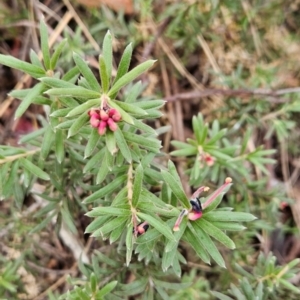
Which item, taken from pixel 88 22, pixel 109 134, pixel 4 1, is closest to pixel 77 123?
pixel 109 134

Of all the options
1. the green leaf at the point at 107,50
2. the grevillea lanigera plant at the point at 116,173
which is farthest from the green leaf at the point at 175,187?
the green leaf at the point at 107,50

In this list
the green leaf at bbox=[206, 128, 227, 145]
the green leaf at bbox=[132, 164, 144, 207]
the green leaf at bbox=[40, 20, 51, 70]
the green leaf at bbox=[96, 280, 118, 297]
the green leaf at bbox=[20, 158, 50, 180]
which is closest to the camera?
the green leaf at bbox=[132, 164, 144, 207]

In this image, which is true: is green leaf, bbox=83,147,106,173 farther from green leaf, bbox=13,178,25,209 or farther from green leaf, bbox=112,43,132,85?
green leaf, bbox=13,178,25,209

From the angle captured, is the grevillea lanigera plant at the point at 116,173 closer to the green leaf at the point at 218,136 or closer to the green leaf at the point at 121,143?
the green leaf at the point at 121,143

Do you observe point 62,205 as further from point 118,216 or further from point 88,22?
point 88,22

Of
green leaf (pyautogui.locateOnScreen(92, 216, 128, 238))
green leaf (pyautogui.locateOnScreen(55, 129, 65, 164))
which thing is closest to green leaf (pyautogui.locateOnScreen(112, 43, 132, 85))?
green leaf (pyautogui.locateOnScreen(55, 129, 65, 164))

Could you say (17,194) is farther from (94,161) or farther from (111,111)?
(111,111)
